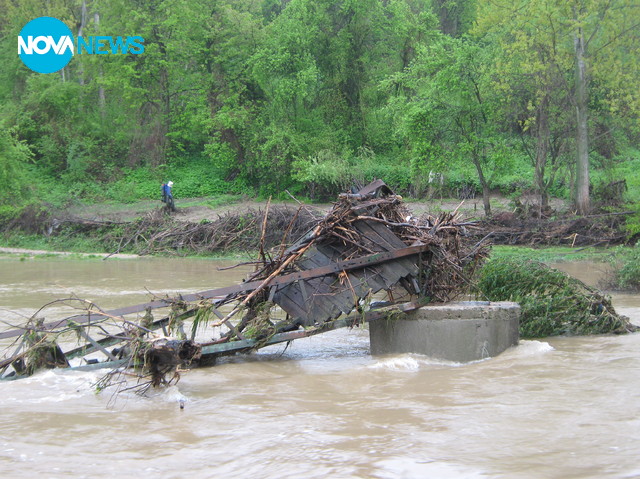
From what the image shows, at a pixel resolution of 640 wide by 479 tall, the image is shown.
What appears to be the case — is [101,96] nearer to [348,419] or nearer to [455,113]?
[455,113]

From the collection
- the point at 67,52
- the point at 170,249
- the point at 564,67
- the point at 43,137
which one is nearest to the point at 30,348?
the point at 170,249

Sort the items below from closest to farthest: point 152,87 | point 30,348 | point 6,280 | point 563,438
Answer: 1. point 563,438
2. point 30,348
3. point 6,280
4. point 152,87

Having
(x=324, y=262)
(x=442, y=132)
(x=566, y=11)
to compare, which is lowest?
(x=324, y=262)

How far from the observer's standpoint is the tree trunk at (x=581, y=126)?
1114 inches

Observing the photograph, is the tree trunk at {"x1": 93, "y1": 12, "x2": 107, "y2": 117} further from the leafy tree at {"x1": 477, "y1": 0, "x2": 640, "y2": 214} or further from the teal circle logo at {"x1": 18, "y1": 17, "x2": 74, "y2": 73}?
the leafy tree at {"x1": 477, "y1": 0, "x2": 640, "y2": 214}

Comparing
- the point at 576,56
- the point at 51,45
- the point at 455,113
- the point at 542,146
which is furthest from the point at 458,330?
the point at 51,45

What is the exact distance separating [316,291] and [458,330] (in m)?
2.02

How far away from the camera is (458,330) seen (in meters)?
10.1

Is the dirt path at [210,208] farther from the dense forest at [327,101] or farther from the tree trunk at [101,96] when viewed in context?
the tree trunk at [101,96]

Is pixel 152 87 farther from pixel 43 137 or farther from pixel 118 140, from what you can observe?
pixel 43 137

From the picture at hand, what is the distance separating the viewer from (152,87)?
152 ft

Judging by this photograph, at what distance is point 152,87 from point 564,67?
2655 centimetres

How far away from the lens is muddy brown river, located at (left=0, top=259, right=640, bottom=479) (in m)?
6.44

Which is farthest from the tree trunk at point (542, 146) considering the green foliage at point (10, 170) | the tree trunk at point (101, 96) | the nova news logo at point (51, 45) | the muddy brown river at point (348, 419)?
the tree trunk at point (101, 96)
